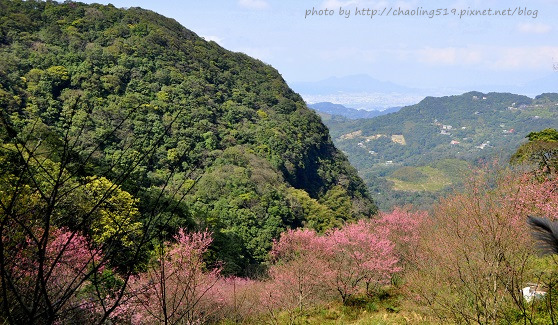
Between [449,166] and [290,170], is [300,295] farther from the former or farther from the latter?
[449,166]

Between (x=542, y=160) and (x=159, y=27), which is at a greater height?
(x=159, y=27)

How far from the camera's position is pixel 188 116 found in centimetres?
4072

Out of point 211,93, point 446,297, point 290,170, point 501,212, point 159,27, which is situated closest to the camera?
point 501,212

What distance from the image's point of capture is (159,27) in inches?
2199

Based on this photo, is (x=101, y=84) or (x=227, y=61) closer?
(x=101, y=84)

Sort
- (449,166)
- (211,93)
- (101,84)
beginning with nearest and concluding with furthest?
(101,84), (211,93), (449,166)

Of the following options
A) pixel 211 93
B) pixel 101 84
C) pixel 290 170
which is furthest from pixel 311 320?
pixel 211 93

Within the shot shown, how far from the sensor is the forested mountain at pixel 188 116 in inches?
1123

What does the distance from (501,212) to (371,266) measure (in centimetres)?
967

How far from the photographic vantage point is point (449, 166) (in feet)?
499

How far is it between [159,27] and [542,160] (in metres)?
54.1

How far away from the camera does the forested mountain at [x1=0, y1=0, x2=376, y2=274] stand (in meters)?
28.5

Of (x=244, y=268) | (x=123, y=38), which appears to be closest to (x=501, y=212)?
(x=244, y=268)

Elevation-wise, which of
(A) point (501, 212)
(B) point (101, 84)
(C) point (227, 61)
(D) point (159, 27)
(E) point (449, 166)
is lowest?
(E) point (449, 166)
